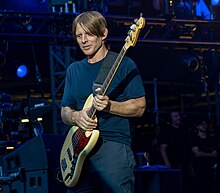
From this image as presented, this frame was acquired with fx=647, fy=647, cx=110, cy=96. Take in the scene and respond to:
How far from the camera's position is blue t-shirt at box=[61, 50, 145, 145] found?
431 cm

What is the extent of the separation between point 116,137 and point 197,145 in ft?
21.5

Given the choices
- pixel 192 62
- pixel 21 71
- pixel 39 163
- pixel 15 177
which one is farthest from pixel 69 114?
pixel 21 71

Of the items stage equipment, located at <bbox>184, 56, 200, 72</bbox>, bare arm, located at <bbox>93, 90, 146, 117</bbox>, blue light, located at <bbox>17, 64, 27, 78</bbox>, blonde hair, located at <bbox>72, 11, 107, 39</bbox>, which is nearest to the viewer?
bare arm, located at <bbox>93, 90, 146, 117</bbox>

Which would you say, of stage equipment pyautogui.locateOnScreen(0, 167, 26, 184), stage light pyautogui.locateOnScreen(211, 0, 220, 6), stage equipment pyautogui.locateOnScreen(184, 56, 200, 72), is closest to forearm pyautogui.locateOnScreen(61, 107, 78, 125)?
stage equipment pyautogui.locateOnScreen(0, 167, 26, 184)

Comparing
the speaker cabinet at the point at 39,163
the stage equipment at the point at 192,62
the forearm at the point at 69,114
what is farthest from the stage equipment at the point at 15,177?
the stage equipment at the point at 192,62

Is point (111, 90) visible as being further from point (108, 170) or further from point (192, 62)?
point (192, 62)

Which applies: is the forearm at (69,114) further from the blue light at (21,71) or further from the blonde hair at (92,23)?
the blue light at (21,71)

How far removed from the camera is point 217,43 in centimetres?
1031

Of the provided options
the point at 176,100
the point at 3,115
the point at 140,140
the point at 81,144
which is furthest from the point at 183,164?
the point at 176,100

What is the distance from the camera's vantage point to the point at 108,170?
14.0 feet

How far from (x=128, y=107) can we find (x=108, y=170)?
435 millimetres

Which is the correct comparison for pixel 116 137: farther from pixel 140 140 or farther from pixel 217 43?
pixel 140 140

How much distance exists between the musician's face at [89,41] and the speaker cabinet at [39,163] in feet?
7.03

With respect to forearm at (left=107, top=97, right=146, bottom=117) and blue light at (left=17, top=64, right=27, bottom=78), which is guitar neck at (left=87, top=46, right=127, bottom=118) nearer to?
forearm at (left=107, top=97, right=146, bottom=117)
